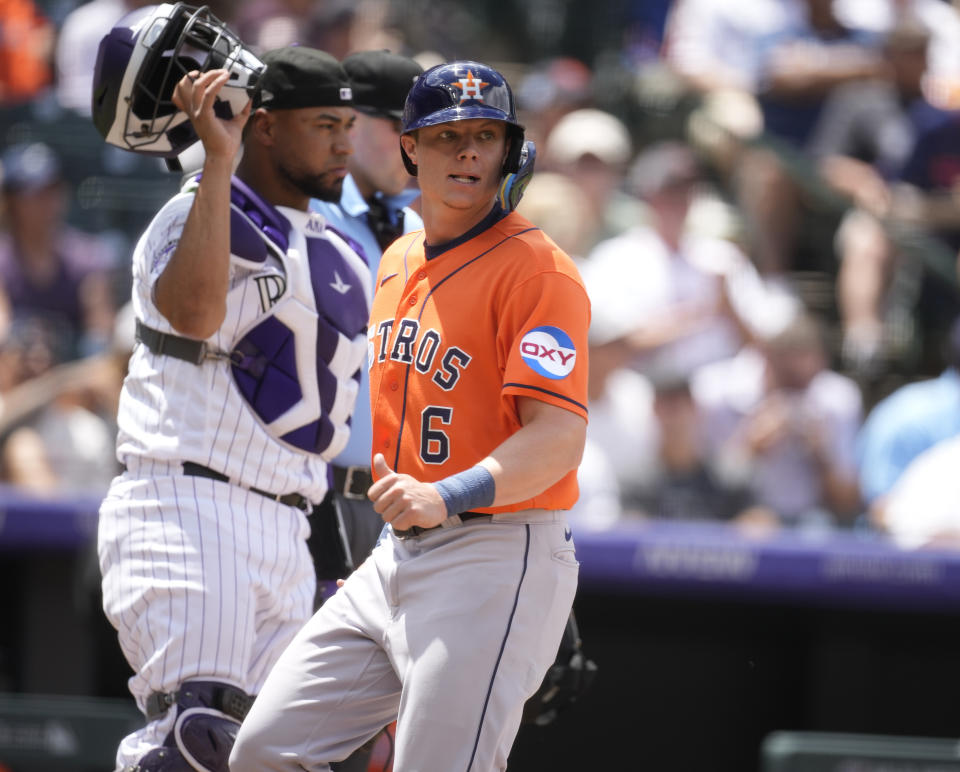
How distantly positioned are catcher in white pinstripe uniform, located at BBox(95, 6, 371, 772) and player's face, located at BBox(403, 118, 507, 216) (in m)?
0.51

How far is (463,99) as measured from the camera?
3.11m

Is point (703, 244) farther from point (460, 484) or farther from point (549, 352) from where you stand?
point (460, 484)

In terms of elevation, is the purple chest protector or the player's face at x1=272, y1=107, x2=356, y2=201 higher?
the player's face at x1=272, y1=107, x2=356, y2=201

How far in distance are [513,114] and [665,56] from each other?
7079 millimetres

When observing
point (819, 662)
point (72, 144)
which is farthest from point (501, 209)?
point (72, 144)

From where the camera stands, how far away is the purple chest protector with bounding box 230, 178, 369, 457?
363 cm

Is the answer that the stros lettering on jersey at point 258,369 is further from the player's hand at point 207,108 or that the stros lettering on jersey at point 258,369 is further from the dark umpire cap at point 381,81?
the dark umpire cap at point 381,81

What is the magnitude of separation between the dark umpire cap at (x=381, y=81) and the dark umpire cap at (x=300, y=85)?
75cm

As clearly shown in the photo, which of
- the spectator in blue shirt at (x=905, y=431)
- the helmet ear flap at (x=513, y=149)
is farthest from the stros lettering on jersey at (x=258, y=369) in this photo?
the spectator in blue shirt at (x=905, y=431)

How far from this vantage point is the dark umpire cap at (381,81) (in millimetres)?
4586

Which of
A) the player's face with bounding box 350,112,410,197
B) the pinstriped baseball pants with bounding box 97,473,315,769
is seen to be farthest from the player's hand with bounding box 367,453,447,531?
the player's face with bounding box 350,112,410,197

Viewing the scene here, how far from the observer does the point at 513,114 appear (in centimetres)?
317

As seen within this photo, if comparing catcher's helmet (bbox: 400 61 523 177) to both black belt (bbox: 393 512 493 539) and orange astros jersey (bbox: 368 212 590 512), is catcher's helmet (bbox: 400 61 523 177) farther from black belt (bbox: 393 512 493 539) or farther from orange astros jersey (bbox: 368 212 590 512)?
black belt (bbox: 393 512 493 539)

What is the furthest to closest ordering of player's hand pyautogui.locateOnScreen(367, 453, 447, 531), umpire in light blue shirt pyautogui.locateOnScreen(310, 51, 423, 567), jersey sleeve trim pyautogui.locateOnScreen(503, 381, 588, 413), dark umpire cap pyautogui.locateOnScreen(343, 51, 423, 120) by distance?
dark umpire cap pyautogui.locateOnScreen(343, 51, 423, 120) < umpire in light blue shirt pyautogui.locateOnScreen(310, 51, 423, 567) < jersey sleeve trim pyautogui.locateOnScreen(503, 381, 588, 413) < player's hand pyautogui.locateOnScreen(367, 453, 447, 531)
